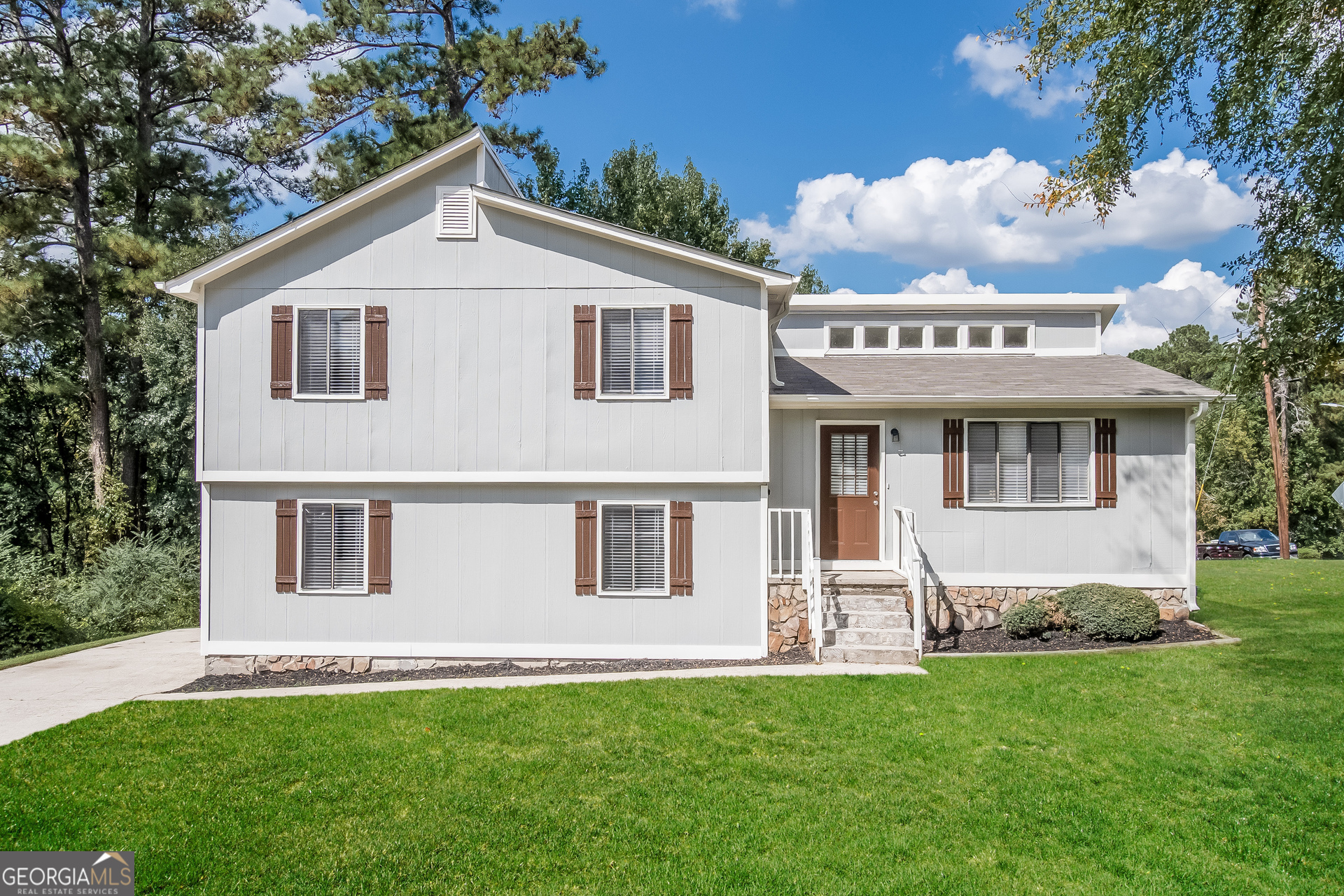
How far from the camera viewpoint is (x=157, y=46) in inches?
708

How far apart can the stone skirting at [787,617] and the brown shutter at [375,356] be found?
5.56 metres

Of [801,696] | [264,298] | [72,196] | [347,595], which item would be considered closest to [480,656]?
[347,595]

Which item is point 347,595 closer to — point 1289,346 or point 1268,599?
point 1289,346

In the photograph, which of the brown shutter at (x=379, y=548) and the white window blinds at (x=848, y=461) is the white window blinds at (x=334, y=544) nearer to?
the brown shutter at (x=379, y=548)

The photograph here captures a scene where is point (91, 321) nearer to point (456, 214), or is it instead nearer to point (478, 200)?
point (456, 214)

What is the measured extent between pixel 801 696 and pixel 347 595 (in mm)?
5808

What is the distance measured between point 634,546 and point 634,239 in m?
3.84

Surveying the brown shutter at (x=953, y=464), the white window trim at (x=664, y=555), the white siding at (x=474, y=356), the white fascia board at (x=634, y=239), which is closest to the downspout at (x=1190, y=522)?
the brown shutter at (x=953, y=464)

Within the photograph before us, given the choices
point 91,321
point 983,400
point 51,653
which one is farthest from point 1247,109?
point 91,321

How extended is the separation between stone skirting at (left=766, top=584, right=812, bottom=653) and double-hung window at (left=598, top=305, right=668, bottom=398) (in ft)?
9.83

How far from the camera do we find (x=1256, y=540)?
2795 cm

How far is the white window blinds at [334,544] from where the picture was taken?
377 inches

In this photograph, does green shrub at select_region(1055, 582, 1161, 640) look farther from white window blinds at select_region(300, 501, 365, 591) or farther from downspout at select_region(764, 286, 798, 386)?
white window blinds at select_region(300, 501, 365, 591)

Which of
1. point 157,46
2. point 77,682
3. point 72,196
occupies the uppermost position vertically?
point 157,46
